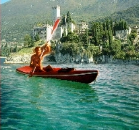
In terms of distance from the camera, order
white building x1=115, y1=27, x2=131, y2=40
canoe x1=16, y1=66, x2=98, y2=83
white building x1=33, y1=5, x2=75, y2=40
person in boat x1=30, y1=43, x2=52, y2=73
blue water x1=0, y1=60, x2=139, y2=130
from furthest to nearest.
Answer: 1. white building x1=33, y1=5, x2=75, y2=40
2. white building x1=115, y1=27, x2=131, y2=40
3. person in boat x1=30, y1=43, x2=52, y2=73
4. canoe x1=16, y1=66, x2=98, y2=83
5. blue water x1=0, y1=60, x2=139, y2=130

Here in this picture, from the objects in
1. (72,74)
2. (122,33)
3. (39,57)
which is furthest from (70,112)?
(122,33)

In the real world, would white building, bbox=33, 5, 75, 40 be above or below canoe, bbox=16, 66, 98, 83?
above

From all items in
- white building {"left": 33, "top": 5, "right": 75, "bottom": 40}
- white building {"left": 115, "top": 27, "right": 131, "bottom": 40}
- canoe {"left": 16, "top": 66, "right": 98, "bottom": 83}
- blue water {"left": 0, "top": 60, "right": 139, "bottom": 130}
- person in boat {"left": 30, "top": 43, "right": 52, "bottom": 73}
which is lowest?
blue water {"left": 0, "top": 60, "right": 139, "bottom": 130}

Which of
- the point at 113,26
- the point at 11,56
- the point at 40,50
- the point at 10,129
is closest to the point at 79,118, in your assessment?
the point at 10,129

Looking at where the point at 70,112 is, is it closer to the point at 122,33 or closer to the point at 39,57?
the point at 39,57

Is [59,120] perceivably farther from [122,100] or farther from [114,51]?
[114,51]

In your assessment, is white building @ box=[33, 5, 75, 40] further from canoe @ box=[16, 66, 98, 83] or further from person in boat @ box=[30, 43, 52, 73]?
canoe @ box=[16, 66, 98, 83]

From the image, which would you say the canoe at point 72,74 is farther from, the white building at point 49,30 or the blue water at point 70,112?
the white building at point 49,30

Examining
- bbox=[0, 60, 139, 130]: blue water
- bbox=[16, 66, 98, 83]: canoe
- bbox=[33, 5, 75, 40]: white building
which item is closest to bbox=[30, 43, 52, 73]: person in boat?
bbox=[16, 66, 98, 83]: canoe

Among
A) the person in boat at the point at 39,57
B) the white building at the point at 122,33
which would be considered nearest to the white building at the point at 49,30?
the white building at the point at 122,33

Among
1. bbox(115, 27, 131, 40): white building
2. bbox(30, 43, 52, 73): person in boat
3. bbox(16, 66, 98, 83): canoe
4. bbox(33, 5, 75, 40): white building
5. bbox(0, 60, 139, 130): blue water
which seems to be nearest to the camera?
bbox(0, 60, 139, 130): blue water

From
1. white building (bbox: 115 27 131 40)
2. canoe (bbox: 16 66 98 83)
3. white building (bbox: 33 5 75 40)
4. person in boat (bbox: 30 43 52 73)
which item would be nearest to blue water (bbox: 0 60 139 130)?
canoe (bbox: 16 66 98 83)

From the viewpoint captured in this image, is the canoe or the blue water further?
the canoe

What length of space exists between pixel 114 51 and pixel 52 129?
265 feet
